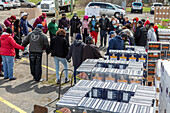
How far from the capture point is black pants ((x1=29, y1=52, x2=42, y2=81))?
10.3m

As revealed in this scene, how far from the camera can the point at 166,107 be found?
19.8ft

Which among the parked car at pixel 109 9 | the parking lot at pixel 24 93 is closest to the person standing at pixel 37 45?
the parking lot at pixel 24 93

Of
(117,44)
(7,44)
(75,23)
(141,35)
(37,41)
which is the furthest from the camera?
(75,23)

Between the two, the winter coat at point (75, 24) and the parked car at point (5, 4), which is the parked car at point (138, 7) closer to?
Answer: the parked car at point (5, 4)

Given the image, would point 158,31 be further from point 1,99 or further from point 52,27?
point 1,99

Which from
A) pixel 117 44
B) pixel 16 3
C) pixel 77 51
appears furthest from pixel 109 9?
pixel 77 51

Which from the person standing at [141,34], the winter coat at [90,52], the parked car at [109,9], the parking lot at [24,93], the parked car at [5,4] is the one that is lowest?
the parking lot at [24,93]

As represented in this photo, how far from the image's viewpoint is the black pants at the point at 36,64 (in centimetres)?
1033

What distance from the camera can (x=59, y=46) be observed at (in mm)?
9859

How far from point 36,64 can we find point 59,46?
128 cm

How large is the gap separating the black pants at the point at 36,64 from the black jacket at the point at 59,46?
0.78m

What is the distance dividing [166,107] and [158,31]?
7.91 m

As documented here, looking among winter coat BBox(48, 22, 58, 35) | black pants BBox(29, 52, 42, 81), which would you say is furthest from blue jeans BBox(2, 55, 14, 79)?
winter coat BBox(48, 22, 58, 35)

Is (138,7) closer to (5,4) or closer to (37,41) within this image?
(5,4)
